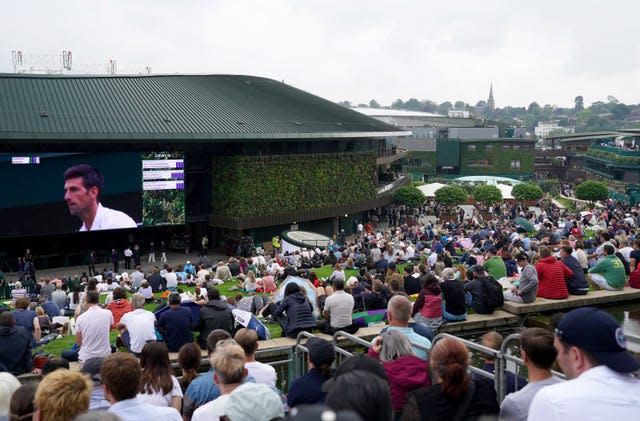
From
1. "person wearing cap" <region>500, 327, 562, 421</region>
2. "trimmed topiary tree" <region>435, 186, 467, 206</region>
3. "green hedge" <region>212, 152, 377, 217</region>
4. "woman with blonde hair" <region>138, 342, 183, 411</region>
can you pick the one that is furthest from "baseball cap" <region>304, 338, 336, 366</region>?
"trimmed topiary tree" <region>435, 186, 467, 206</region>

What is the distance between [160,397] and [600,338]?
4.36m

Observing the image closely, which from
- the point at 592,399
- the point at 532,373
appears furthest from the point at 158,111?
the point at 592,399

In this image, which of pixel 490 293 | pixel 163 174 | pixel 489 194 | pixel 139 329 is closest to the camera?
pixel 139 329

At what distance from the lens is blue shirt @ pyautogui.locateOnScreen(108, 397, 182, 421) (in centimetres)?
543

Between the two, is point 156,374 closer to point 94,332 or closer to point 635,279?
point 94,332

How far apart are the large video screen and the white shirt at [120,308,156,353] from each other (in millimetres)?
27882

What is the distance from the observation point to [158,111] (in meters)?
41.1

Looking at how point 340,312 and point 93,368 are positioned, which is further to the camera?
point 340,312

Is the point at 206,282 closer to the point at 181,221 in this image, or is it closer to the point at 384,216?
the point at 181,221

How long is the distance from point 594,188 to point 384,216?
70.4 ft

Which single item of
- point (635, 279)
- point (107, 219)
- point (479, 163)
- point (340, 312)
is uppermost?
point (635, 279)

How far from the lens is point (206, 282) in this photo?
21219mm

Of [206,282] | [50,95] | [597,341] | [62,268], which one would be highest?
[50,95]

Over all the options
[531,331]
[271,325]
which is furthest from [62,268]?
[531,331]
